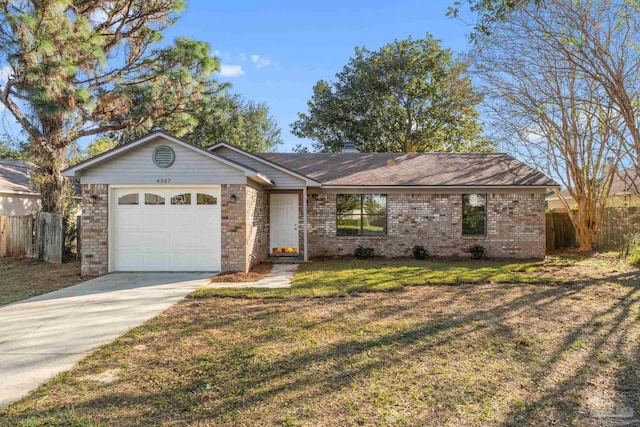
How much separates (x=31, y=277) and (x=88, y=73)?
865 centimetres

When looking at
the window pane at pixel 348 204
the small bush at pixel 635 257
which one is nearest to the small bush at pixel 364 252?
the window pane at pixel 348 204

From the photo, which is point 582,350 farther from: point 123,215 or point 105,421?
point 123,215

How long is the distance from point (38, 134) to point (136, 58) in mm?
5220

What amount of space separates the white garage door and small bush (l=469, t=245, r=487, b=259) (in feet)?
27.9

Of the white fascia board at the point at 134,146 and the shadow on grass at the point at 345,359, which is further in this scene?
the white fascia board at the point at 134,146

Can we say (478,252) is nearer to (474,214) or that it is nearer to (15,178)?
(474,214)

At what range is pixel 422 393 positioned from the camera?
3514 mm

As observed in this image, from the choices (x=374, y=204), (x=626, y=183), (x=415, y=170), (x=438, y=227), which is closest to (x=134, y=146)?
(x=374, y=204)

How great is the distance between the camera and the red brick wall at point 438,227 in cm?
1335

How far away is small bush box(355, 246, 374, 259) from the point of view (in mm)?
13281

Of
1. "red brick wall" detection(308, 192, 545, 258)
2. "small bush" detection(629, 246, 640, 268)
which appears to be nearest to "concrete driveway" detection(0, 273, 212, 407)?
"red brick wall" detection(308, 192, 545, 258)

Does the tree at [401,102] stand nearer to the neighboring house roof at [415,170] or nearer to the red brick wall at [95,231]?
the neighboring house roof at [415,170]

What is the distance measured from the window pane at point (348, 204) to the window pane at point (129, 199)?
6622mm

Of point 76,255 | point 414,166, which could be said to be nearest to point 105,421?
point 76,255
